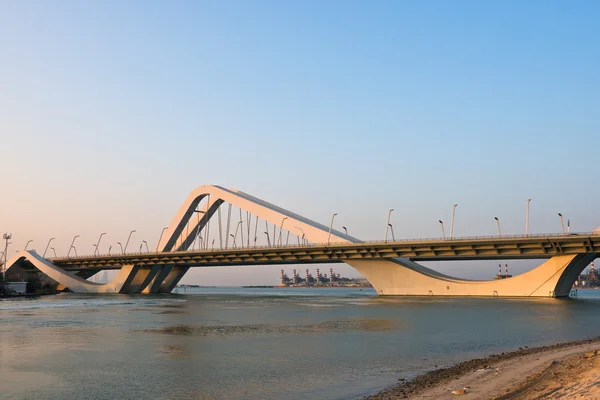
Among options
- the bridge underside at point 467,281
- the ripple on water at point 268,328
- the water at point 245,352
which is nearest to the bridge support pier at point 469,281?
the bridge underside at point 467,281

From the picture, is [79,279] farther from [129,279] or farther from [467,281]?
[467,281]

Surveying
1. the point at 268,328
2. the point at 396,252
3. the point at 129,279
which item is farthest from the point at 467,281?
the point at 129,279

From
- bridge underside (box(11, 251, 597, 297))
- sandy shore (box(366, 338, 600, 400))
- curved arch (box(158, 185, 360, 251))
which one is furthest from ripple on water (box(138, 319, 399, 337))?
curved arch (box(158, 185, 360, 251))

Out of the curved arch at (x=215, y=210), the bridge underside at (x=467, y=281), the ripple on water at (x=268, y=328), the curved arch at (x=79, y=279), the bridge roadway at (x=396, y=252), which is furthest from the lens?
the curved arch at (x=79, y=279)

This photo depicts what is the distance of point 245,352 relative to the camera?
21.9m

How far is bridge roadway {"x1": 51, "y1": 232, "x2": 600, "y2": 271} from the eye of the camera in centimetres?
5784

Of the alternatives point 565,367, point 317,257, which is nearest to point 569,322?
point 565,367

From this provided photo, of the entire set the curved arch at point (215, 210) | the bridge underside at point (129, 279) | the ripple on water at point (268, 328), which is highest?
the curved arch at point (215, 210)

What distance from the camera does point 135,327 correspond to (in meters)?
33.4

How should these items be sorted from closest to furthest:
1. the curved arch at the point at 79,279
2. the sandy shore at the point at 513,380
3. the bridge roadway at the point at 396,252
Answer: the sandy shore at the point at 513,380
the bridge roadway at the point at 396,252
the curved arch at the point at 79,279

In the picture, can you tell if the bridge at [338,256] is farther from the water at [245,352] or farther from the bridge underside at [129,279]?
the water at [245,352]

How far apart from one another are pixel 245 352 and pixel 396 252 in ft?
159

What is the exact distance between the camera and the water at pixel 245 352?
50.0ft

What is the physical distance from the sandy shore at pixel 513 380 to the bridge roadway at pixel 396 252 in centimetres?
4200
